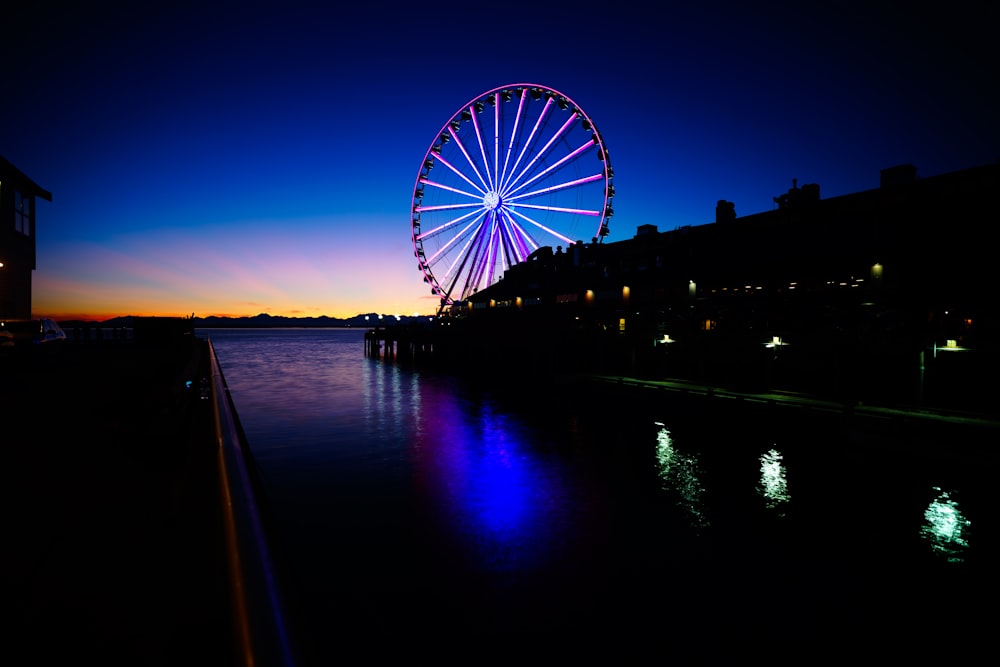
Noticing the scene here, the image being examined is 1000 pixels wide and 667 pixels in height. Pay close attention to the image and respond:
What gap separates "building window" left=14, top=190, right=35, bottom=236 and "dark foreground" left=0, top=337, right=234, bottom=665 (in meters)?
23.4

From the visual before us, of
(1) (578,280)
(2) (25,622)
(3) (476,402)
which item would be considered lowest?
(3) (476,402)

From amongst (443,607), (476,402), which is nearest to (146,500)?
(443,607)

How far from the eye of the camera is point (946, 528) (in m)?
10.1

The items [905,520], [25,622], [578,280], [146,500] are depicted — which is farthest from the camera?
[578,280]

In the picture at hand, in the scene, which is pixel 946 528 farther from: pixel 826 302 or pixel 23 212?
pixel 23 212

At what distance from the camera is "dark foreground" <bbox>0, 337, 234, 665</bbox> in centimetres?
341

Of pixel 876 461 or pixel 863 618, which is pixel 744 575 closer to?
pixel 863 618

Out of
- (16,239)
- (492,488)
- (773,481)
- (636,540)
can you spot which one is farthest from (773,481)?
(16,239)

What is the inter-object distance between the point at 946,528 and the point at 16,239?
3606 cm

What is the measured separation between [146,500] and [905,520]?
1280cm

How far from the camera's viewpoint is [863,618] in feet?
22.4

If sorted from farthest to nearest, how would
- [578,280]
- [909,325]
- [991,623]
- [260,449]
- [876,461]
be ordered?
[578,280], [909,325], [260,449], [876,461], [991,623]

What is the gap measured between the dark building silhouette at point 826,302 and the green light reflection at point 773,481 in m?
8.16

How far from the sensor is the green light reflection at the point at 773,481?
11617mm
